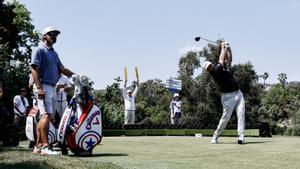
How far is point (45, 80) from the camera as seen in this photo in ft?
27.2

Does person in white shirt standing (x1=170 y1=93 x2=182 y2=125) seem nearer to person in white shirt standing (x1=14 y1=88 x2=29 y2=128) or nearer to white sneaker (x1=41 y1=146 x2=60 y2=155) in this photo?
person in white shirt standing (x1=14 y1=88 x2=29 y2=128)

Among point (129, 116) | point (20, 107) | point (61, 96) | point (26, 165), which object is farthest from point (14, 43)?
point (26, 165)

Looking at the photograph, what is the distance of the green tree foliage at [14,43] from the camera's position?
3589 centimetres

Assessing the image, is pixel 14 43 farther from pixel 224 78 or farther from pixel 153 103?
pixel 153 103

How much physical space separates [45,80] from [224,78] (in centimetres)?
440

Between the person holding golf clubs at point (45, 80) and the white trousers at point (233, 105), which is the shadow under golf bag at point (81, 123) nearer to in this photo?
the person holding golf clubs at point (45, 80)

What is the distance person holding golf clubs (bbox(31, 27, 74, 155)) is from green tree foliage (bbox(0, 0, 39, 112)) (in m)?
19.5

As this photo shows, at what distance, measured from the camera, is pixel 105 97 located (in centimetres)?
5566

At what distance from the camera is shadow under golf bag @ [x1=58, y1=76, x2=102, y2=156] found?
841 centimetres

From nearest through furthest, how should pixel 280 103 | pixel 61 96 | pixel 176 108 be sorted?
pixel 61 96
pixel 176 108
pixel 280 103

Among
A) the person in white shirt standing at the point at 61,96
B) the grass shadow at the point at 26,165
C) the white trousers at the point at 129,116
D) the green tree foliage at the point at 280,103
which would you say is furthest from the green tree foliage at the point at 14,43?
the green tree foliage at the point at 280,103

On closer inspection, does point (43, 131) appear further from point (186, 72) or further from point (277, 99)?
point (277, 99)

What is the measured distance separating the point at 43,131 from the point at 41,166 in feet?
7.64

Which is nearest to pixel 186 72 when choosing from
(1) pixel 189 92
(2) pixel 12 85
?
(1) pixel 189 92
